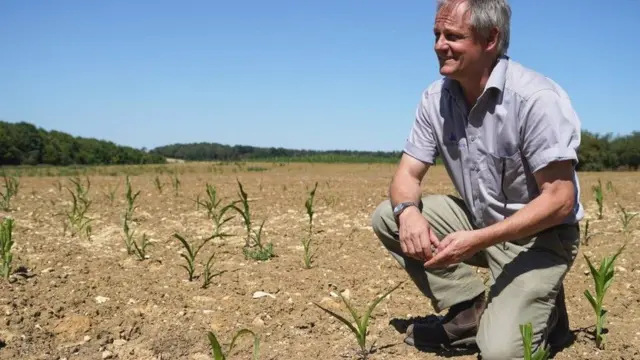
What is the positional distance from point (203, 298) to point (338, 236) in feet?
5.31

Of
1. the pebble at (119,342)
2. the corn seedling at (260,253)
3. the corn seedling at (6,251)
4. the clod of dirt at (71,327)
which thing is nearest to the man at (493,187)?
the pebble at (119,342)

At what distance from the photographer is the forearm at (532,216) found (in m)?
2.20

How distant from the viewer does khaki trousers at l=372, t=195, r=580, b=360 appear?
2291 mm

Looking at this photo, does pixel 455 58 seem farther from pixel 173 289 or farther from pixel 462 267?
pixel 173 289

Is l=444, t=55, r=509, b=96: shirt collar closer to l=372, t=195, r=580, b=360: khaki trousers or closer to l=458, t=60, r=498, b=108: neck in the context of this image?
l=458, t=60, r=498, b=108: neck

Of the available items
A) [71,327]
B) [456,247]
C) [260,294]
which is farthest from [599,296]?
[71,327]

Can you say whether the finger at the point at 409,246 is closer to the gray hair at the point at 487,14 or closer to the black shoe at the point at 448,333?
the black shoe at the point at 448,333

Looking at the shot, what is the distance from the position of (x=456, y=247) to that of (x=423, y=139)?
636 mm

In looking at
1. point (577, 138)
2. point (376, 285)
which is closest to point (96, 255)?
point (376, 285)

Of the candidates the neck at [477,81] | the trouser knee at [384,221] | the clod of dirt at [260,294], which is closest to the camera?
the neck at [477,81]

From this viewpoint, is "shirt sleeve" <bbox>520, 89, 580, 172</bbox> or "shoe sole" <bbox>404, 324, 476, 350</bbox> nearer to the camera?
"shirt sleeve" <bbox>520, 89, 580, 172</bbox>

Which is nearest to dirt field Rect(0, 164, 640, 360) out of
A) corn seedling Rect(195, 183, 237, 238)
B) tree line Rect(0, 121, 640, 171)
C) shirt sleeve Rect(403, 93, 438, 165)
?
corn seedling Rect(195, 183, 237, 238)

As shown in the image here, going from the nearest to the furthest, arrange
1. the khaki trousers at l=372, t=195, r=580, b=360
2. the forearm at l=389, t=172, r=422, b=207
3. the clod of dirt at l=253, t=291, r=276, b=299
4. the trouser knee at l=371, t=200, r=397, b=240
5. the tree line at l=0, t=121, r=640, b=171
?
the khaki trousers at l=372, t=195, r=580, b=360
the forearm at l=389, t=172, r=422, b=207
the trouser knee at l=371, t=200, r=397, b=240
the clod of dirt at l=253, t=291, r=276, b=299
the tree line at l=0, t=121, r=640, b=171

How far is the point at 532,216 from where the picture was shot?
221 centimetres
